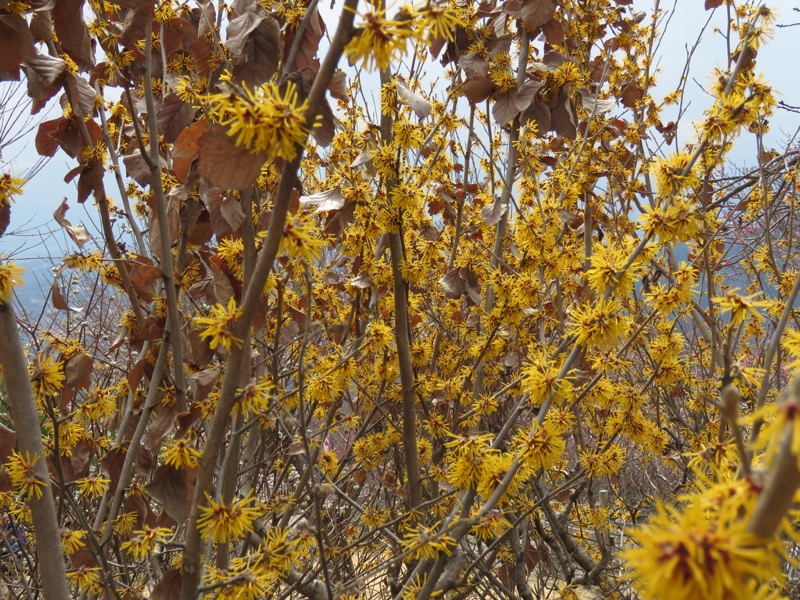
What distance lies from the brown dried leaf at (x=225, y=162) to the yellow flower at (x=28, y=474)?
2.70ft

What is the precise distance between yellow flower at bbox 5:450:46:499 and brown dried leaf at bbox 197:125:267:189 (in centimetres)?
82

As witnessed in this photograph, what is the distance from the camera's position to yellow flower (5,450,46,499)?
53.1 inches

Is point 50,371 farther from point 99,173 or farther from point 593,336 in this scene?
point 593,336

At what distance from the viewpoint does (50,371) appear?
156 centimetres

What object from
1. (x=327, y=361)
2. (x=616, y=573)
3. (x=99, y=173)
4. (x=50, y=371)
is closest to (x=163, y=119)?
(x=99, y=173)

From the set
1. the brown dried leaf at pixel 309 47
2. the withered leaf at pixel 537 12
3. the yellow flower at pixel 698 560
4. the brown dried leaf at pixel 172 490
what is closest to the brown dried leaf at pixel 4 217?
the brown dried leaf at pixel 172 490

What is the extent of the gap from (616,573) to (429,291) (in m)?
2.82

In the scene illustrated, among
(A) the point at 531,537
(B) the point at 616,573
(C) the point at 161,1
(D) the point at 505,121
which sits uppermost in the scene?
(C) the point at 161,1

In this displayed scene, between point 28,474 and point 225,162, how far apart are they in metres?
0.88

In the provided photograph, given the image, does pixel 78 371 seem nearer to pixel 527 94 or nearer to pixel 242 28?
pixel 242 28

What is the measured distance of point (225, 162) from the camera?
1.12 m

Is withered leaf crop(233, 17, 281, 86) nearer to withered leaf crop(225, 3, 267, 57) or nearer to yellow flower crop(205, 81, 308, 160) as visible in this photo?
withered leaf crop(225, 3, 267, 57)

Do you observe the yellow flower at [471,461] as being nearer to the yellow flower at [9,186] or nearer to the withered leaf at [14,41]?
the yellow flower at [9,186]

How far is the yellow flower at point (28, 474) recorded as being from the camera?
135cm
